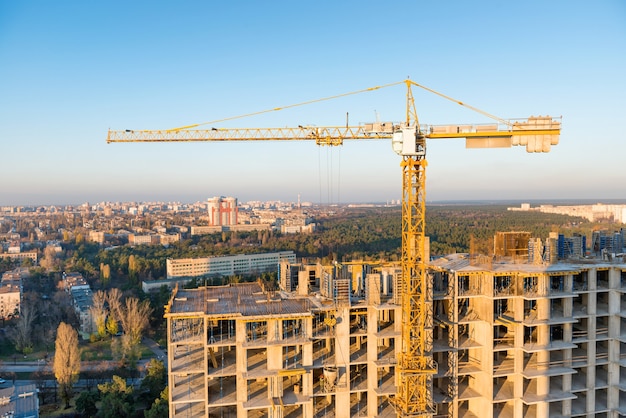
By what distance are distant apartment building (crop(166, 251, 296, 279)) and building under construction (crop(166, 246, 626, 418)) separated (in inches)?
1737

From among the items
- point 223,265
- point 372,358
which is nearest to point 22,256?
point 223,265

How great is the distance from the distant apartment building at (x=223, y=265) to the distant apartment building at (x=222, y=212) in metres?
63.8

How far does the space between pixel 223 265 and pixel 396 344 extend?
53271 millimetres

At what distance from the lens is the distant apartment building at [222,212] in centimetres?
13294

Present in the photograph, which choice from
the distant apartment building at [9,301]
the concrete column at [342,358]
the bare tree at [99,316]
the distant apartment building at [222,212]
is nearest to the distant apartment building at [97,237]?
the distant apartment building at [222,212]

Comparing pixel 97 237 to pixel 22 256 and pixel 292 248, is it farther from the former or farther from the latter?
pixel 292 248

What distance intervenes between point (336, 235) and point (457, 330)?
227 feet

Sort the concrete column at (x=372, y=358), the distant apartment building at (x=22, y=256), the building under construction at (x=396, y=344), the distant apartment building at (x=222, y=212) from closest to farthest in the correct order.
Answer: the building under construction at (x=396, y=344), the concrete column at (x=372, y=358), the distant apartment building at (x=22, y=256), the distant apartment building at (x=222, y=212)

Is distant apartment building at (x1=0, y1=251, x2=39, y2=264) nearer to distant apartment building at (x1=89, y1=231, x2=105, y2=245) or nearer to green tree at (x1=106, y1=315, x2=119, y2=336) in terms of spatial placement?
distant apartment building at (x1=89, y1=231, x2=105, y2=245)

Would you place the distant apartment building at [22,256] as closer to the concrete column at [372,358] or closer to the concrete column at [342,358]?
the concrete column at [342,358]

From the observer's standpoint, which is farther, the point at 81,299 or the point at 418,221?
the point at 81,299

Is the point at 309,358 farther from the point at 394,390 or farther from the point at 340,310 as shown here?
the point at 394,390

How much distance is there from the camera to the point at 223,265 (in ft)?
220

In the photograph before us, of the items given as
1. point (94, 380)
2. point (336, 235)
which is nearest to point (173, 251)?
point (336, 235)
